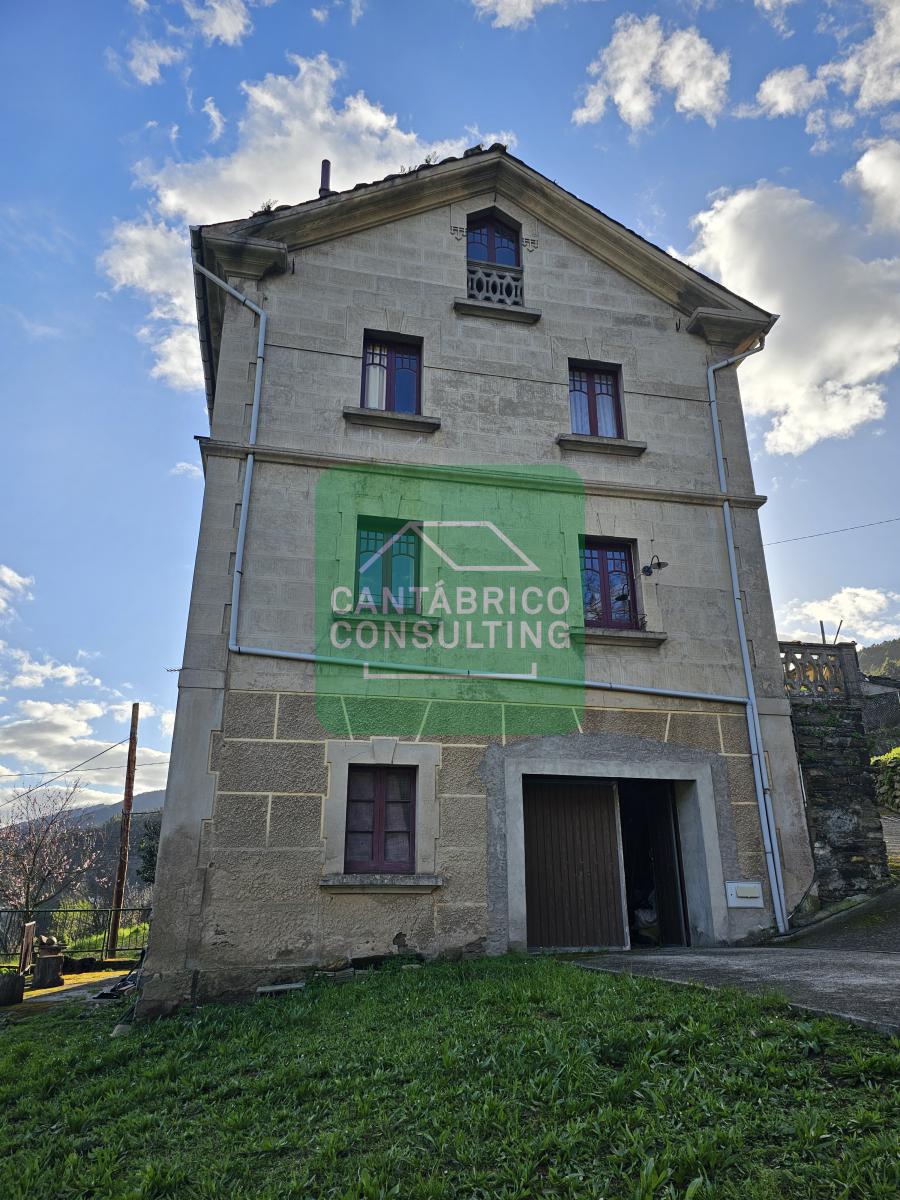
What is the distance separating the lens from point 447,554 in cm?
1126

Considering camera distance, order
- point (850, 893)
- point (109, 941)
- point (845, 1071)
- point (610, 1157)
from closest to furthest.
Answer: point (610, 1157) → point (845, 1071) → point (850, 893) → point (109, 941)

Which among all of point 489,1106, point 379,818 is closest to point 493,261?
point 379,818

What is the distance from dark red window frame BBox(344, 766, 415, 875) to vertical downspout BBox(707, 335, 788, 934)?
16.0ft

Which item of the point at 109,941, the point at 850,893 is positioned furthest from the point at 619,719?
the point at 109,941

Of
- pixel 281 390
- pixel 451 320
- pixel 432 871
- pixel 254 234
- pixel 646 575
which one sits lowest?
pixel 432 871

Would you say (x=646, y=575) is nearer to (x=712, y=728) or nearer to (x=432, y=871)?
(x=712, y=728)

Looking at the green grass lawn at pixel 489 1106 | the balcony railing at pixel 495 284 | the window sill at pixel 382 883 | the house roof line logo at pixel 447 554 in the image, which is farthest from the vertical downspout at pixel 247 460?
the green grass lawn at pixel 489 1106

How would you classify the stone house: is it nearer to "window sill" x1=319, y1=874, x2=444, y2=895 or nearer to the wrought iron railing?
"window sill" x1=319, y1=874, x2=444, y2=895

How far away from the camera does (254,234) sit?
12.0 meters

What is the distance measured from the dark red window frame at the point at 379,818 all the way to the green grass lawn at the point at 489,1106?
8.76 ft

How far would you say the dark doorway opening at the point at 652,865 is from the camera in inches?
448

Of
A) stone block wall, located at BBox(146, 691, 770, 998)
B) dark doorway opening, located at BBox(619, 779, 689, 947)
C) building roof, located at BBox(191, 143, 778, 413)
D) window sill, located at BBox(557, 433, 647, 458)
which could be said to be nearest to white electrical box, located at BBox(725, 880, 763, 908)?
stone block wall, located at BBox(146, 691, 770, 998)

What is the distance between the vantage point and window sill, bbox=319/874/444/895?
941 centimetres

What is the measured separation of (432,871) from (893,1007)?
18.5 ft
